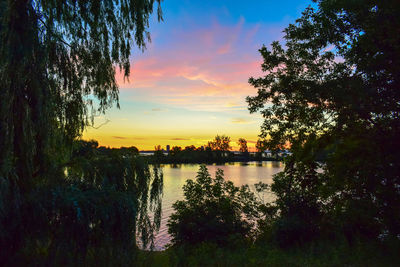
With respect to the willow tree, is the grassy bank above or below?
below

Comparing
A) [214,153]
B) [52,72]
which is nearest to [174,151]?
[214,153]

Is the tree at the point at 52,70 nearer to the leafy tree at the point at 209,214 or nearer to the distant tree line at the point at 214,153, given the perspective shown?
the leafy tree at the point at 209,214

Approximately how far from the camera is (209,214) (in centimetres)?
1018

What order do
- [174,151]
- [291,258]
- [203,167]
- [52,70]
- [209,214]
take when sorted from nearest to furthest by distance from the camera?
[52,70], [291,258], [209,214], [203,167], [174,151]

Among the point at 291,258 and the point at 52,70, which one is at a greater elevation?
the point at 52,70

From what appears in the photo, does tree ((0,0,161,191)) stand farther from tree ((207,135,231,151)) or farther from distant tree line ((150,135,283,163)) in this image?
tree ((207,135,231,151))

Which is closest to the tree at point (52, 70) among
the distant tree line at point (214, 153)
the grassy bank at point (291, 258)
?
the grassy bank at point (291, 258)

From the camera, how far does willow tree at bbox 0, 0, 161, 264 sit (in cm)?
435

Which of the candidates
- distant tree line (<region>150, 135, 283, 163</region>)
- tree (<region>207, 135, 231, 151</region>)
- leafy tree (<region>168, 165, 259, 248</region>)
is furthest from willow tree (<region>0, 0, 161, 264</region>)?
tree (<region>207, 135, 231, 151</region>)

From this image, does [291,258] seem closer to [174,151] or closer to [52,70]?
[52,70]

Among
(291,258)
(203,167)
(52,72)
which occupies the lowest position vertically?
(291,258)

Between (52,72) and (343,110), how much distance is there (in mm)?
7512

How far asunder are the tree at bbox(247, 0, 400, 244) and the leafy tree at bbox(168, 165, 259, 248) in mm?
1809

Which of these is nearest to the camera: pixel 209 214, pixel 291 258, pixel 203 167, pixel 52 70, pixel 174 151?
pixel 52 70
